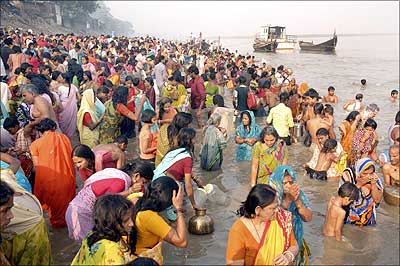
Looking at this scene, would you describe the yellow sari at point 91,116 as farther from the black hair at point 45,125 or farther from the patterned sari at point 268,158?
the patterned sari at point 268,158

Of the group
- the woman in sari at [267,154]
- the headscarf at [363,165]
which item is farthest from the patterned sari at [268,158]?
the headscarf at [363,165]

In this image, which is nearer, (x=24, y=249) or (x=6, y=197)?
(x=6, y=197)

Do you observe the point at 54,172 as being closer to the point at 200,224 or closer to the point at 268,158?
the point at 200,224

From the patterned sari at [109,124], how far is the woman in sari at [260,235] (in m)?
4.19

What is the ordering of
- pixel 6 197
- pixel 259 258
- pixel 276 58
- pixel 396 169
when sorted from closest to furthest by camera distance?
pixel 6 197 < pixel 259 258 < pixel 396 169 < pixel 276 58

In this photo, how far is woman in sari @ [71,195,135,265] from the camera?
227 cm

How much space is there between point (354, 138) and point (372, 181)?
180 cm

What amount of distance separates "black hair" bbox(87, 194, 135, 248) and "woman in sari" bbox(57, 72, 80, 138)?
462 cm

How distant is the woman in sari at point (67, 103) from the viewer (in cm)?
661

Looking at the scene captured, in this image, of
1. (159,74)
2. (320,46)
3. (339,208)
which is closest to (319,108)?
(339,208)

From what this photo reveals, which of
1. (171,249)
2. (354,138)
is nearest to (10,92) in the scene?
(171,249)

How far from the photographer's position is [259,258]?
2639 mm

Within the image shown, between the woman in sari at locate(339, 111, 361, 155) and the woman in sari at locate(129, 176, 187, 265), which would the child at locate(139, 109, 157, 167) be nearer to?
the woman in sari at locate(129, 176, 187, 265)

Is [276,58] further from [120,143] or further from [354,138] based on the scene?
[120,143]
